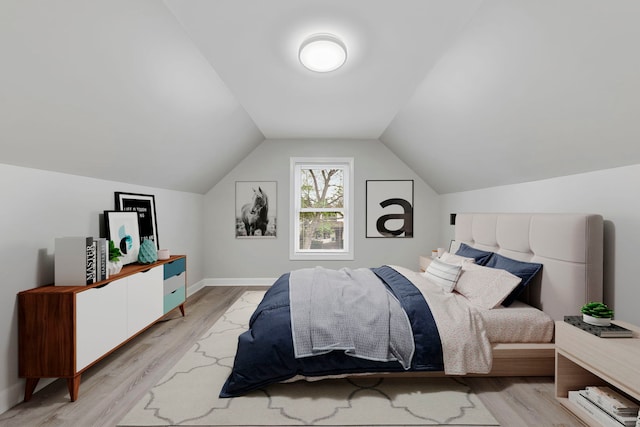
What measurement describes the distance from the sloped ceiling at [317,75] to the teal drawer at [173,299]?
124cm

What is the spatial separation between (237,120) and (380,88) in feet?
5.56

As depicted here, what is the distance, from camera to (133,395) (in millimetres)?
2215

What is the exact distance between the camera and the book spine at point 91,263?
7.55 ft

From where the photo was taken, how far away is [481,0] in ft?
6.30

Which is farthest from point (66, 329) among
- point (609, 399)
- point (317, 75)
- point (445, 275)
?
point (609, 399)

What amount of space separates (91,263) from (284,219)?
3.28m

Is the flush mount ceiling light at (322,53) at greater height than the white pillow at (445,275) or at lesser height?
greater

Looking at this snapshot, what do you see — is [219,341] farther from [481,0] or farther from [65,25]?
[481,0]

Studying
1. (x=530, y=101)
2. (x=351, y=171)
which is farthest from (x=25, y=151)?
(x=351, y=171)

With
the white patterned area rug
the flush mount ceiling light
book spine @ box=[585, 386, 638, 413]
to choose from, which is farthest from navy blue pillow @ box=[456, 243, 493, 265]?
the flush mount ceiling light

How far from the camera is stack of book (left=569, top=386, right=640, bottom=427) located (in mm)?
1709

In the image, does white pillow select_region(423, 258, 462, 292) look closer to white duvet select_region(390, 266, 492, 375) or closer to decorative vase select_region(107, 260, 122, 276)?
white duvet select_region(390, 266, 492, 375)

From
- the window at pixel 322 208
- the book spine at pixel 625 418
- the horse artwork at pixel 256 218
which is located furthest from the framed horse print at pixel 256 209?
the book spine at pixel 625 418

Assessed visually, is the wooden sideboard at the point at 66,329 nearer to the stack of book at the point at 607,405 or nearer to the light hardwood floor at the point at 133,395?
the light hardwood floor at the point at 133,395
